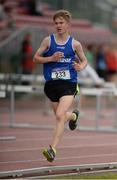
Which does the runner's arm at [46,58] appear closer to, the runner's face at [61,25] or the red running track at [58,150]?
the runner's face at [61,25]

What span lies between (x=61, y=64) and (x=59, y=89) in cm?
35

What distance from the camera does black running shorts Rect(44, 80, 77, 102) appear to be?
35.3 feet

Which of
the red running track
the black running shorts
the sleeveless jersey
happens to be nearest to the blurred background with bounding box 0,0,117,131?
the red running track

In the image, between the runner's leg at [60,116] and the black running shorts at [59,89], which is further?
the black running shorts at [59,89]

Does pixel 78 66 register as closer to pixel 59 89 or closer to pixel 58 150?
pixel 59 89

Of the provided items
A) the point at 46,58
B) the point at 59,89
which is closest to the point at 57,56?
the point at 46,58

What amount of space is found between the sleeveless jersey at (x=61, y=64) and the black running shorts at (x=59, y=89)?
0.08 meters

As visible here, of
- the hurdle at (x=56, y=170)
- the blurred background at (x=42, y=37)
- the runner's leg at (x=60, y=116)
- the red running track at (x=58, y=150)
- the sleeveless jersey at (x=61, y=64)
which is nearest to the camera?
the hurdle at (x=56, y=170)

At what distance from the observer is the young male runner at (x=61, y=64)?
10570mm

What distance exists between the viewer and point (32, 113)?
20.0 m

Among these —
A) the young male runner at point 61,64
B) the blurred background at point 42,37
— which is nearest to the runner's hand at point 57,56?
the young male runner at point 61,64

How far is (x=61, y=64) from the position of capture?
10.7m

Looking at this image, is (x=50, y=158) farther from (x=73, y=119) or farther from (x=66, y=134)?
(x=66, y=134)

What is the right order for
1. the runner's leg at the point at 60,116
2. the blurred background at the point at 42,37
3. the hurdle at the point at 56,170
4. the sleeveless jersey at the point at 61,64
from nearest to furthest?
the hurdle at the point at 56,170, the runner's leg at the point at 60,116, the sleeveless jersey at the point at 61,64, the blurred background at the point at 42,37
